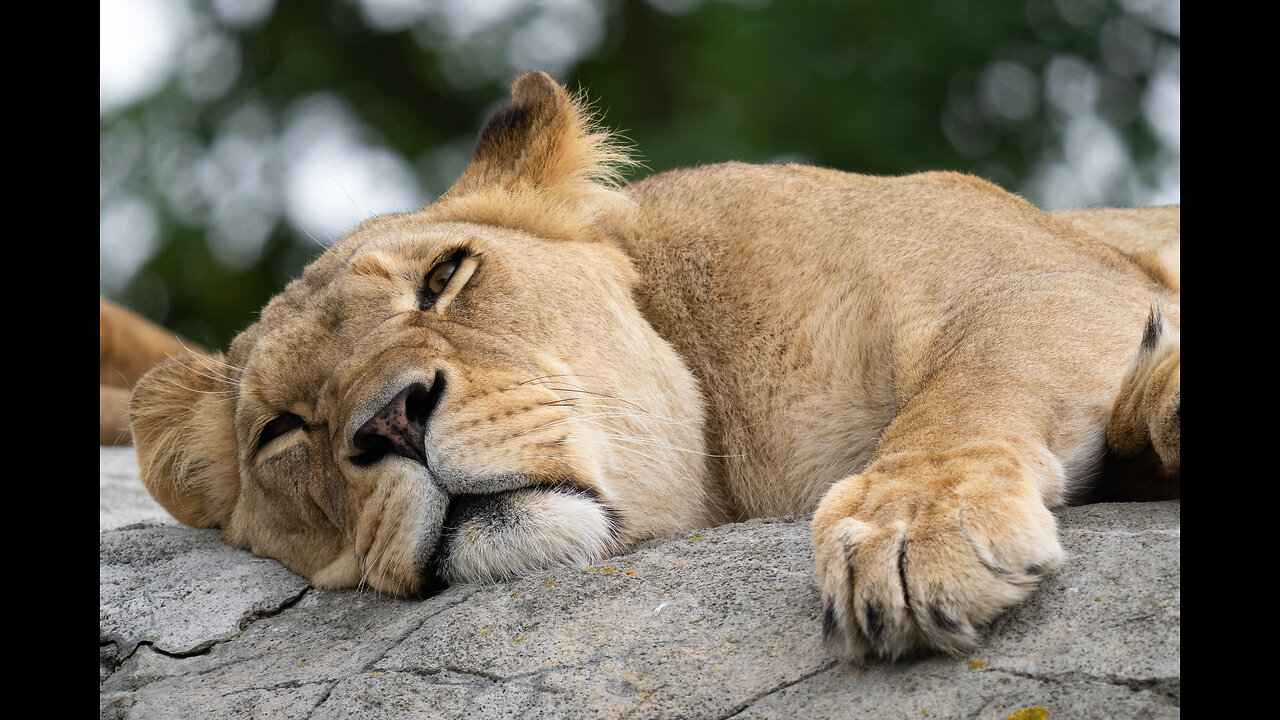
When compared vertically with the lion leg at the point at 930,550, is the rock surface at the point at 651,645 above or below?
below

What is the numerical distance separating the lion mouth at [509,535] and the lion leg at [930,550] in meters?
0.64

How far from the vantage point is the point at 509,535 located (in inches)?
89.4

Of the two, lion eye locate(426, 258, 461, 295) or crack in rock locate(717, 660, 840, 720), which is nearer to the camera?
crack in rock locate(717, 660, 840, 720)

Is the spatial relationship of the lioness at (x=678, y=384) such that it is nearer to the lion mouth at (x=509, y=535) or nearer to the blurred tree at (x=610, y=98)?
the lion mouth at (x=509, y=535)

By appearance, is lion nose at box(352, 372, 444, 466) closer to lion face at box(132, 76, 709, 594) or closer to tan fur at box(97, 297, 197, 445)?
lion face at box(132, 76, 709, 594)

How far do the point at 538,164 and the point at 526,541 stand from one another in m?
1.43

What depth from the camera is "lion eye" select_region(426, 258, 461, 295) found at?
9.30 ft

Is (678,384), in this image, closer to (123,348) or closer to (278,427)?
(278,427)

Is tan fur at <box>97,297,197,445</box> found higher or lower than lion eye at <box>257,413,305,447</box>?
higher

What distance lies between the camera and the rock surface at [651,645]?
155cm

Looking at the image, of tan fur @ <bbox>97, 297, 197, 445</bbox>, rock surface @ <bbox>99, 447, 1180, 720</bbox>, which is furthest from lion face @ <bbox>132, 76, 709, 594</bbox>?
tan fur @ <bbox>97, 297, 197, 445</bbox>

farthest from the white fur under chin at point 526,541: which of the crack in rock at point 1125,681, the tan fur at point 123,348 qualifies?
the tan fur at point 123,348

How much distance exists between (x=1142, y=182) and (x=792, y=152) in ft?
9.64
